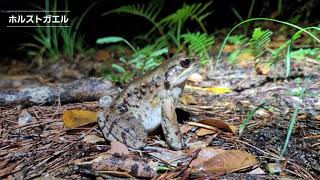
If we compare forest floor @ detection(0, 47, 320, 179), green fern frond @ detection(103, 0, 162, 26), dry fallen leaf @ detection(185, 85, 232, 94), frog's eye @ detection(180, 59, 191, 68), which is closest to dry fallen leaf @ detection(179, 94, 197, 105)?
forest floor @ detection(0, 47, 320, 179)

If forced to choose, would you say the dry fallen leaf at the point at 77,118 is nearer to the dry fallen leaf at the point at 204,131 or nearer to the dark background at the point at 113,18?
the dry fallen leaf at the point at 204,131

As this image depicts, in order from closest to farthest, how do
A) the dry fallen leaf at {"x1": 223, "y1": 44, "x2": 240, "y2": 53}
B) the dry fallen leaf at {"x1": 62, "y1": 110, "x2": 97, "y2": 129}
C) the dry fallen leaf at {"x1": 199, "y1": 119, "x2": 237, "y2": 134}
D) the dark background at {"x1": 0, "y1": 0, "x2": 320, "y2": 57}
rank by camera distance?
the dry fallen leaf at {"x1": 199, "y1": 119, "x2": 237, "y2": 134} < the dry fallen leaf at {"x1": 62, "y1": 110, "x2": 97, "y2": 129} < the dry fallen leaf at {"x1": 223, "y1": 44, "x2": 240, "y2": 53} < the dark background at {"x1": 0, "y1": 0, "x2": 320, "y2": 57}

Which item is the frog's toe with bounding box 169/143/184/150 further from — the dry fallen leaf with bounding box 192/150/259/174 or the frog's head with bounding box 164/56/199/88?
the frog's head with bounding box 164/56/199/88

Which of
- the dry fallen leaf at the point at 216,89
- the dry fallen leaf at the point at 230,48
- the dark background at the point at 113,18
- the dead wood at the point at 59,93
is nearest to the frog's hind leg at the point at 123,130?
the dead wood at the point at 59,93

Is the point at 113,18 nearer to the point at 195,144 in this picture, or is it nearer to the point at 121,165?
the point at 195,144

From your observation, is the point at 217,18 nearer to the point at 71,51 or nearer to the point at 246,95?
the point at 71,51
